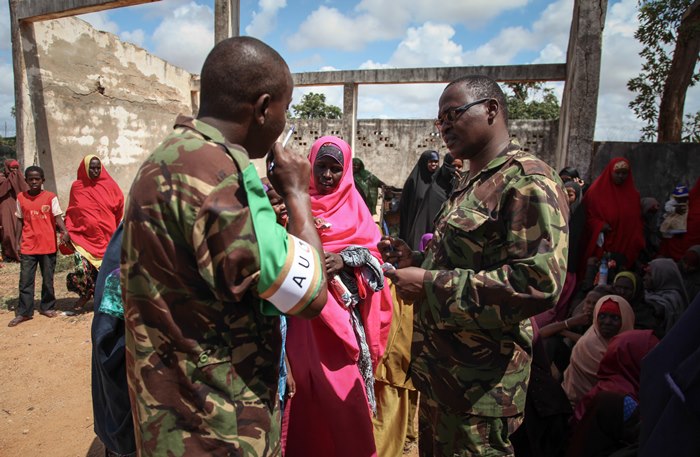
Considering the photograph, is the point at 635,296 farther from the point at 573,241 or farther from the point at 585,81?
the point at 585,81

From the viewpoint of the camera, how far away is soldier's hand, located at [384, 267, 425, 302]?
1649 millimetres

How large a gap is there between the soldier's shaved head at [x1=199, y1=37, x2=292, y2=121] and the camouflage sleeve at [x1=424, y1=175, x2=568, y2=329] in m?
0.87

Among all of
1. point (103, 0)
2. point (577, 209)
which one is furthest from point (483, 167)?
point (103, 0)

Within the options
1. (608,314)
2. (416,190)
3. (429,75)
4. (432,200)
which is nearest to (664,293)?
(608,314)

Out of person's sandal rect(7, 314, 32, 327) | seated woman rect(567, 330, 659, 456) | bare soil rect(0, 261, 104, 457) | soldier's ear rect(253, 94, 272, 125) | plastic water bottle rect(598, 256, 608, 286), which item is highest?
soldier's ear rect(253, 94, 272, 125)

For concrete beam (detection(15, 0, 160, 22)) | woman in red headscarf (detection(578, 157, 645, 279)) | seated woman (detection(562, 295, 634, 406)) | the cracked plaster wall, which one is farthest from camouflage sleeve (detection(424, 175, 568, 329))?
the cracked plaster wall

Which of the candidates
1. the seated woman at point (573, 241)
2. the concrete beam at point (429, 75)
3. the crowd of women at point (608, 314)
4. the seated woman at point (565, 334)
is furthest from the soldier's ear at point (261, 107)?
the concrete beam at point (429, 75)

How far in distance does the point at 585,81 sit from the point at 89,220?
6353mm

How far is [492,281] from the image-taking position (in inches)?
59.3

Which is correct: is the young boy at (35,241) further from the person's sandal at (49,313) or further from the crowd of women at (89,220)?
the crowd of women at (89,220)

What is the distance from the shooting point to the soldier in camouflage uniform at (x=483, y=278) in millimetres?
1493

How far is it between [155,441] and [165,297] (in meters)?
0.38

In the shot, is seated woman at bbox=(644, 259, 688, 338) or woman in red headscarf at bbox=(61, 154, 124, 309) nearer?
seated woman at bbox=(644, 259, 688, 338)

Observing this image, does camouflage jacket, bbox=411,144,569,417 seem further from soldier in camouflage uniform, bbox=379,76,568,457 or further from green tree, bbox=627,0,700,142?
green tree, bbox=627,0,700,142
